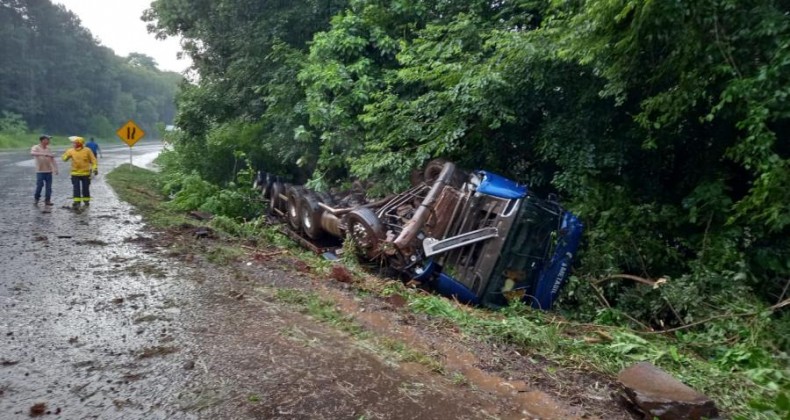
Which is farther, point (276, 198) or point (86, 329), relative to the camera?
point (276, 198)

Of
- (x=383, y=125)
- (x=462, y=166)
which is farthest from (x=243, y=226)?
(x=462, y=166)

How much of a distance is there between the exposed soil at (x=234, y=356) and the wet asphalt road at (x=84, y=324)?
0.5 inches

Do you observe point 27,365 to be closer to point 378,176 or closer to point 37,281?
point 37,281

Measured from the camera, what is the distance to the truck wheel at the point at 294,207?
10.5 metres

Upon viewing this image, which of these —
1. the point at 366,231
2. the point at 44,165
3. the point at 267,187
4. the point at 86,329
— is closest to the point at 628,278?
the point at 366,231

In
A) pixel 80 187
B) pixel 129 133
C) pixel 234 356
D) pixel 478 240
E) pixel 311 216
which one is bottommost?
pixel 129 133

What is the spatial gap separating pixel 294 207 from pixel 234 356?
6897mm

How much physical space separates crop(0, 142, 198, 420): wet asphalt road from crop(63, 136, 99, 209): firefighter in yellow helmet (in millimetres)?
1672

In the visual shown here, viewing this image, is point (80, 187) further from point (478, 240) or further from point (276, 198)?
point (478, 240)

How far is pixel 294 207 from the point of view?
10805mm

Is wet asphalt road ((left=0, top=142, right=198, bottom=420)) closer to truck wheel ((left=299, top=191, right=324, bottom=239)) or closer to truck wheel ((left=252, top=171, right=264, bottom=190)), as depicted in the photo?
truck wheel ((left=299, top=191, right=324, bottom=239))

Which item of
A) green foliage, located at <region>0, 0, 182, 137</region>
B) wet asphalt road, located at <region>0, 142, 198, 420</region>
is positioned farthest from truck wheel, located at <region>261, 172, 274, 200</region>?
green foliage, located at <region>0, 0, 182, 137</region>

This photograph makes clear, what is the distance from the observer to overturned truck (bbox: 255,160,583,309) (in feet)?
22.3

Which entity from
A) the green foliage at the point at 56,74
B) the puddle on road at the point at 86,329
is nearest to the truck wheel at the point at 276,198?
the puddle on road at the point at 86,329
